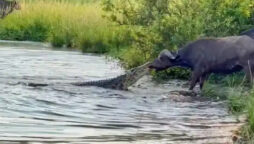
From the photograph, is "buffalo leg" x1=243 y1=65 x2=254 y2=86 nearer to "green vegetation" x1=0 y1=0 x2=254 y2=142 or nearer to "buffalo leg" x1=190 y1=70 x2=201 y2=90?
"green vegetation" x1=0 y1=0 x2=254 y2=142

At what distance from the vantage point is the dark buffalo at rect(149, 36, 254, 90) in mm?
16030

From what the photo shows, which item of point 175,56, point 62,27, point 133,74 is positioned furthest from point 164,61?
point 62,27

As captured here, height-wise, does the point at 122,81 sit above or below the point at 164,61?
below

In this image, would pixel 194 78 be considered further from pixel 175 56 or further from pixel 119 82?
pixel 119 82

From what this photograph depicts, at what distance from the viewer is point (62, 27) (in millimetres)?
32094

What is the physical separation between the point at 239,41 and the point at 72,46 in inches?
604

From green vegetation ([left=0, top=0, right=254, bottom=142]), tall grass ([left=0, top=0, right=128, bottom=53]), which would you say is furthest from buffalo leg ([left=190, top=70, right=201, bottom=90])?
tall grass ([left=0, top=0, right=128, bottom=53])

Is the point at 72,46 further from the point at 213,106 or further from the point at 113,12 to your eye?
the point at 213,106

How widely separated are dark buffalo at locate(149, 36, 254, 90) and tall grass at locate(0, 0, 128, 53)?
11256 mm

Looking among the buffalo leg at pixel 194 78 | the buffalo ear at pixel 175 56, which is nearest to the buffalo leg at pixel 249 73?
the buffalo leg at pixel 194 78

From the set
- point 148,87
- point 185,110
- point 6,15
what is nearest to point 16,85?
point 148,87

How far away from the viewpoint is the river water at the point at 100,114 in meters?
10.7

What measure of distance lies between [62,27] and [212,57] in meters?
16.4

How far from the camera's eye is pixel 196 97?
51.8ft
